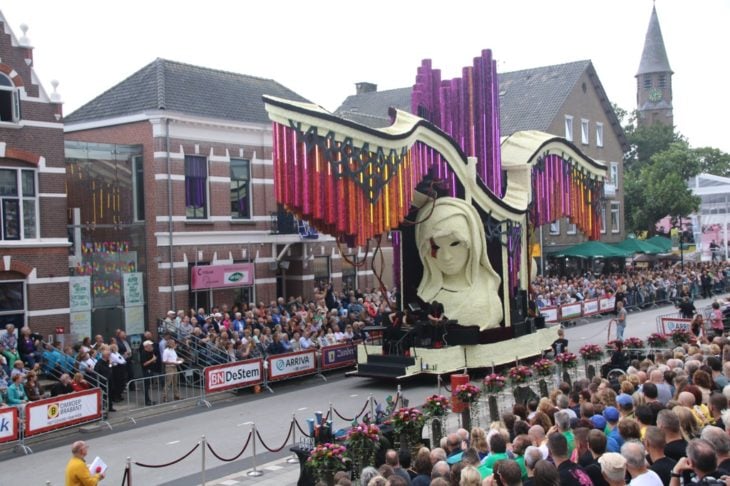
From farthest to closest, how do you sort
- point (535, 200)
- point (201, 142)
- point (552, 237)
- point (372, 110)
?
point (372, 110)
point (552, 237)
point (201, 142)
point (535, 200)

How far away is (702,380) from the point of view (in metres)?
10.8

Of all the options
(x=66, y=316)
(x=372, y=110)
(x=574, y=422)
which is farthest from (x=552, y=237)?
A: (x=574, y=422)

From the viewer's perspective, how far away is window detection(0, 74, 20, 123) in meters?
21.3

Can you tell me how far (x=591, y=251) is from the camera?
43.1 meters

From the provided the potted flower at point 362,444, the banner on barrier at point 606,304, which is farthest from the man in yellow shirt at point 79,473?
the banner on barrier at point 606,304

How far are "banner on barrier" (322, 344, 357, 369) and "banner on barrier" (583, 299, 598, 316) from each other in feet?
48.5

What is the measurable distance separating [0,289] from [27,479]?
29.8 ft

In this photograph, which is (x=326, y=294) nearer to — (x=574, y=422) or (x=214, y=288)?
(x=214, y=288)

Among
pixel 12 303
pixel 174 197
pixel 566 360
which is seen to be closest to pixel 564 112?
pixel 174 197

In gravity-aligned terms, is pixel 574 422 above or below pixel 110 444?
above

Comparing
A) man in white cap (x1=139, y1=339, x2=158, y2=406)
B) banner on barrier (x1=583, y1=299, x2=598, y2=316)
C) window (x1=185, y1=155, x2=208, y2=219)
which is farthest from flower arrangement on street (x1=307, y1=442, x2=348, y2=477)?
banner on barrier (x1=583, y1=299, x2=598, y2=316)

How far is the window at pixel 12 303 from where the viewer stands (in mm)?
21078

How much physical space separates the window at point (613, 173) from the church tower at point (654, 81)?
3903 cm

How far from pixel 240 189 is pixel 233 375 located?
33.1 ft
